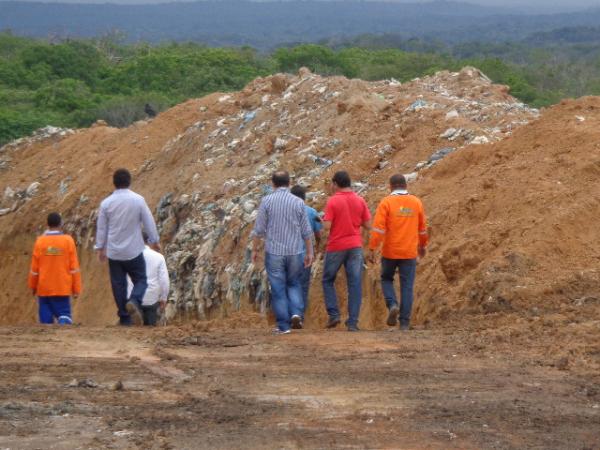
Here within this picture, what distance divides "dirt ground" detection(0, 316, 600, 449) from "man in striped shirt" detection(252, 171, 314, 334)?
43 cm

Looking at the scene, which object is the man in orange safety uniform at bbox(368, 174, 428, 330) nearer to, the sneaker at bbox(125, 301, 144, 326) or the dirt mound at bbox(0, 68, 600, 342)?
the dirt mound at bbox(0, 68, 600, 342)

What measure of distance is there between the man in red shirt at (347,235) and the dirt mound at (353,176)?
2.83ft

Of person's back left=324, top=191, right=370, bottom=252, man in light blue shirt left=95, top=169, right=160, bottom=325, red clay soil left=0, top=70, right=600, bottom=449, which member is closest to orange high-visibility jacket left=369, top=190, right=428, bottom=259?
person's back left=324, top=191, right=370, bottom=252

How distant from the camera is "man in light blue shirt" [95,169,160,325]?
32.7 ft

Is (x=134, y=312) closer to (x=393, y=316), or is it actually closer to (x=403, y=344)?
(x=393, y=316)

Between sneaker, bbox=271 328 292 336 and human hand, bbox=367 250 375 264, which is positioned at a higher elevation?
human hand, bbox=367 250 375 264

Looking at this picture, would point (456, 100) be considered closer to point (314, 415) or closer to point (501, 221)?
point (501, 221)

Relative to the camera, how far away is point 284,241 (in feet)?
32.2

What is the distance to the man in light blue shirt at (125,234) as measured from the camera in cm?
995

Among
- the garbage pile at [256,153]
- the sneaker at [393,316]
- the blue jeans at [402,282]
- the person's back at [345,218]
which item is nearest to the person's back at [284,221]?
the person's back at [345,218]

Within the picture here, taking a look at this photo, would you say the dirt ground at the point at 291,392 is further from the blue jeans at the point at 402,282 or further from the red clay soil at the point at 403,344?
the blue jeans at the point at 402,282

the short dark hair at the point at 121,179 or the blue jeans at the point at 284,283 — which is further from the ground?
the short dark hair at the point at 121,179

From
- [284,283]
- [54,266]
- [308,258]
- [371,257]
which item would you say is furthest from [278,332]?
[371,257]

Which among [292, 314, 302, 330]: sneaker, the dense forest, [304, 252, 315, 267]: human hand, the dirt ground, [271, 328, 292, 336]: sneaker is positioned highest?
the dense forest
